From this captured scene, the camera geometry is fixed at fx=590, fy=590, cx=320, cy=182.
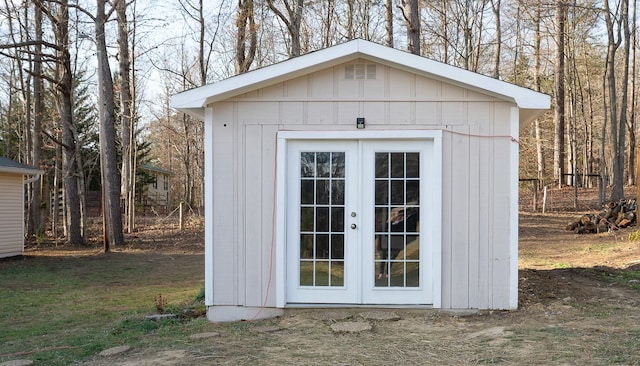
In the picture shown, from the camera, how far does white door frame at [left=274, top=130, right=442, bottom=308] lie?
→ 622 cm

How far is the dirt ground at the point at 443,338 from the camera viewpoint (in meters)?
4.70

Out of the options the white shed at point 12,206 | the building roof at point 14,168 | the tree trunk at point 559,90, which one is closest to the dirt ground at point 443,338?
the building roof at point 14,168

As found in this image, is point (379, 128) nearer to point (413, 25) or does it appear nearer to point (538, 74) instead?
point (413, 25)

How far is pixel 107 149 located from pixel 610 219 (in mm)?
13535

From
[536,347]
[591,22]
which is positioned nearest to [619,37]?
[591,22]

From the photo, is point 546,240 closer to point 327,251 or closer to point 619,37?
point 619,37

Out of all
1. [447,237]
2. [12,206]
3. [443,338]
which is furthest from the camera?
[12,206]

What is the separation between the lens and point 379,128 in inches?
249

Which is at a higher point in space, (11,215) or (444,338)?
(11,215)

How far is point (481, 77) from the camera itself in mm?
6086


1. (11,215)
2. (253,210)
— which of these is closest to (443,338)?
(253,210)

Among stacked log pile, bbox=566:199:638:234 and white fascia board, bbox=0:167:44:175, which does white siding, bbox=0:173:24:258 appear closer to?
white fascia board, bbox=0:167:44:175

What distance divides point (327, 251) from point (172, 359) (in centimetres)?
210

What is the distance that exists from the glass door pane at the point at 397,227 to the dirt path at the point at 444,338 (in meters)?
0.41
